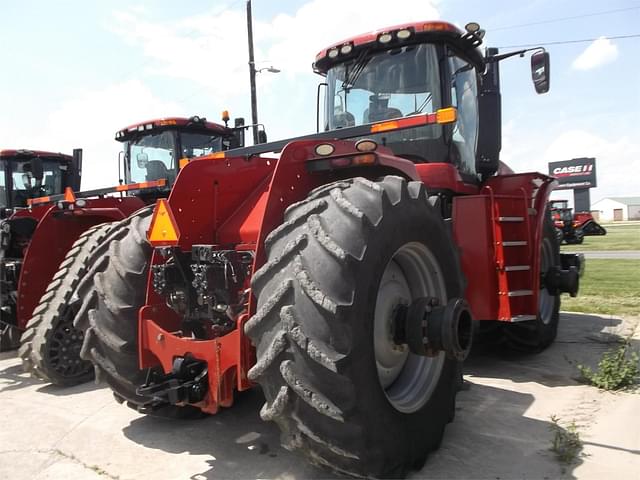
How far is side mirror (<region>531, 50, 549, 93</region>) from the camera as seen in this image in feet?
16.5

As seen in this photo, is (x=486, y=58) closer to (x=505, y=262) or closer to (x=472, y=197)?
(x=472, y=197)

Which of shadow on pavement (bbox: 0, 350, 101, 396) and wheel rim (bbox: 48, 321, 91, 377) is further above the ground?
wheel rim (bbox: 48, 321, 91, 377)

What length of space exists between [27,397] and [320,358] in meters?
3.59

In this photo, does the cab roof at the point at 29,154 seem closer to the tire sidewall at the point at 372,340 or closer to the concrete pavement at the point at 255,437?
the concrete pavement at the point at 255,437

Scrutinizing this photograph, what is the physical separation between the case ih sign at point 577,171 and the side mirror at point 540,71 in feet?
213

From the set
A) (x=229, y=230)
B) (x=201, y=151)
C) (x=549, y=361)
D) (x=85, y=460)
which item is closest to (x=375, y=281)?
(x=229, y=230)

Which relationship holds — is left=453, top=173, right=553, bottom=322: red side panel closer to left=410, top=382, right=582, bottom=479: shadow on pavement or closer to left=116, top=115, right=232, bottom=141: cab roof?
left=410, top=382, right=582, bottom=479: shadow on pavement

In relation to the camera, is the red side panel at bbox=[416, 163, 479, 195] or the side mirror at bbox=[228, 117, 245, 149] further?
the side mirror at bbox=[228, 117, 245, 149]

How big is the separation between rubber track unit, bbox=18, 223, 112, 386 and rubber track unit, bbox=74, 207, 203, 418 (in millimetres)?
1446

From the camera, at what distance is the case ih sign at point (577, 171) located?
65.9 m

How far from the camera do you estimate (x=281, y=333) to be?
97.3 inches

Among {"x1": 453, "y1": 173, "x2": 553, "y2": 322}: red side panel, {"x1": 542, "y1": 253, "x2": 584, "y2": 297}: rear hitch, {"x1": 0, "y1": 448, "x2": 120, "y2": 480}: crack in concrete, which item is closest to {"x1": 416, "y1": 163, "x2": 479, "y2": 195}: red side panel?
{"x1": 453, "y1": 173, "x2": 553, "y2": 322}: red side panel

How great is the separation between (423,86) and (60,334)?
4.06 m

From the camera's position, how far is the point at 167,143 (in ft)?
26.3
